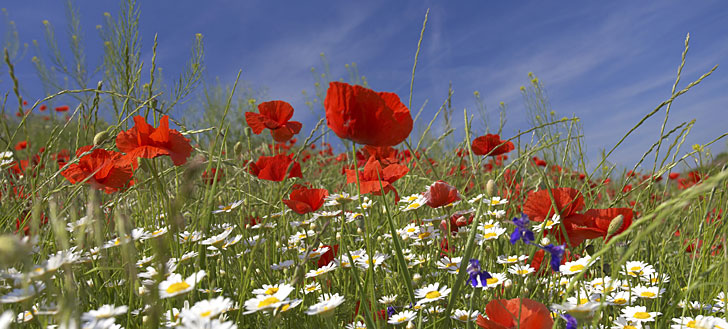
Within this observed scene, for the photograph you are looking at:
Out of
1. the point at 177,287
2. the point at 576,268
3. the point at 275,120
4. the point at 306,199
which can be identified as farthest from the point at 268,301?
the point at 275,120

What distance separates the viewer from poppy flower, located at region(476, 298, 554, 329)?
787mm

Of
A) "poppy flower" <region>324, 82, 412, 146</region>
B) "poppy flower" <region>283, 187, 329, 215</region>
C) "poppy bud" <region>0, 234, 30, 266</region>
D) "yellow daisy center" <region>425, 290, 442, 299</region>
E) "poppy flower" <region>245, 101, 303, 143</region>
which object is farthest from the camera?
"poppy flower" <region>245, 101, 303, 143</region>

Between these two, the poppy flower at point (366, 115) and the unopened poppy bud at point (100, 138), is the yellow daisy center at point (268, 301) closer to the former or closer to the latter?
the poppy flower at point (366, 115)

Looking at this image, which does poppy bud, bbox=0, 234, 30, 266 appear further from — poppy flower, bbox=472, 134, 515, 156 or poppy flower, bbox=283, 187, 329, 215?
poppy flower, bbox=472, 134, 515, 156

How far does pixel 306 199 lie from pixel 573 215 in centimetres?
74

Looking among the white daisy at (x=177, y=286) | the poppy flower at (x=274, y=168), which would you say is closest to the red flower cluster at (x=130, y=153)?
the poppy flower at (x=274, y=168)

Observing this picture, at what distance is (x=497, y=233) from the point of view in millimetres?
1230

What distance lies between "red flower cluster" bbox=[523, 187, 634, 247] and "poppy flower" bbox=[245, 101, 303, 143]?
0.81 m

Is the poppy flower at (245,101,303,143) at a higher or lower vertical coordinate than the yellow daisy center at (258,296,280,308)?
higher

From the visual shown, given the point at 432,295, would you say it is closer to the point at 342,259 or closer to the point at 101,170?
the point at 342,259

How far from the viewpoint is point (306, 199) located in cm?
138

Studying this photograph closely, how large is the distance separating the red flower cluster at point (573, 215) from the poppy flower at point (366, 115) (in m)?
0.41

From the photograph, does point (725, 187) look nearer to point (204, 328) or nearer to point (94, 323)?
point (204, 328)

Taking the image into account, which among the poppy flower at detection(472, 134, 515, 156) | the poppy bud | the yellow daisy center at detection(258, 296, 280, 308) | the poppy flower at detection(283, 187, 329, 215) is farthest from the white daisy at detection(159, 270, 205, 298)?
the poppy flower at detection(472, 134, 515, 156)
